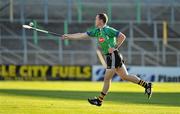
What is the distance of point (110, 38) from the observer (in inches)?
667

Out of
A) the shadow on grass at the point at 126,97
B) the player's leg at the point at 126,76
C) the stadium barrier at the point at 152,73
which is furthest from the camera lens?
the stadium barrier at the point at 152,73

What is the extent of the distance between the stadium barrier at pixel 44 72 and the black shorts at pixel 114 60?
21649mm

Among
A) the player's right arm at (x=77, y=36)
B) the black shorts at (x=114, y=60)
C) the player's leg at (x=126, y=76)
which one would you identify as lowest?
the player's leg at (x=126, y=76)

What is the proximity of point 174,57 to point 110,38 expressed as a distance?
24.5 meters

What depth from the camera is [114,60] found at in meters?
16.8

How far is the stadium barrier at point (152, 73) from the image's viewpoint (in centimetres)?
3859

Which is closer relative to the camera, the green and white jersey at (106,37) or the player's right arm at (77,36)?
the green and white jersey at (106,37)

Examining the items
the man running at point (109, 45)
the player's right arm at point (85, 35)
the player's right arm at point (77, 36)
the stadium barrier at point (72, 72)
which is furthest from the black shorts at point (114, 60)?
the stadium barrier at point (72, 72)

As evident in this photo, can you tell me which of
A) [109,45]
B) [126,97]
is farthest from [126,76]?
[126,97]

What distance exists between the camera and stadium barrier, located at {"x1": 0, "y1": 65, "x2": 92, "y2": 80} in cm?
3822

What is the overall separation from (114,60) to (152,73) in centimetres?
2248

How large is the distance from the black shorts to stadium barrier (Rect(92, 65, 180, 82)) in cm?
2169

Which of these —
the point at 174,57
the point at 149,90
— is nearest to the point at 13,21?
the point at 174,57

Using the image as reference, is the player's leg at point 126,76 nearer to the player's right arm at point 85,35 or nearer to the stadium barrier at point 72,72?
the player's right arm at point 85,35
